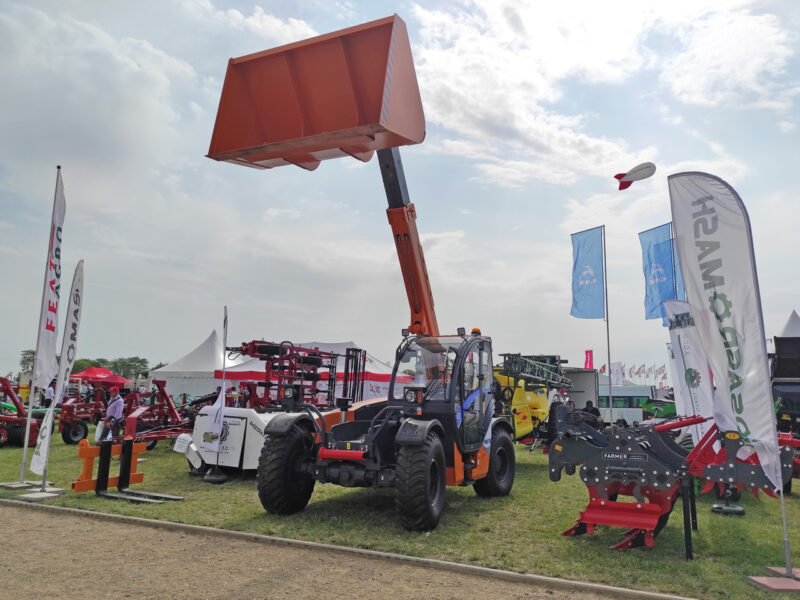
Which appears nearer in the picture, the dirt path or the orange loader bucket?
the dirt path

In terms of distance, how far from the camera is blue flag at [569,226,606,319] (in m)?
15.5


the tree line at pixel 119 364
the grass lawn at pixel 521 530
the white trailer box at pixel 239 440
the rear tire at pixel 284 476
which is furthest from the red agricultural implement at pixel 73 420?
the tree line at pixel 119 364

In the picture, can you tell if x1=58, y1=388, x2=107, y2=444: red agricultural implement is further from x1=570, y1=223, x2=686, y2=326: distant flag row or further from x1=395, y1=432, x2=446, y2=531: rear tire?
x1=570, y1=223, x2=686, y2=326: distant flag row

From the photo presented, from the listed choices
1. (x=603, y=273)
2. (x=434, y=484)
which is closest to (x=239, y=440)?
(x=434, y=484)

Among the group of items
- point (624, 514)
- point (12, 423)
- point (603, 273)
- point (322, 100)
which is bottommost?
point (624, 514)

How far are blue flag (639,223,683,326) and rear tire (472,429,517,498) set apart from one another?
32.7 feet

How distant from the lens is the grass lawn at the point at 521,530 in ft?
15.9

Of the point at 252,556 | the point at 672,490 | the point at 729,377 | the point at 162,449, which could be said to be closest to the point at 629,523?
the point at 672,490

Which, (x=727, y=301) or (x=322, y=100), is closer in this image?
(x=727, y=301)

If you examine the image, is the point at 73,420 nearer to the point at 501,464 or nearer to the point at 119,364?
the point at 501,464

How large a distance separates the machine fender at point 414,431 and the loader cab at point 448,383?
0.44 m

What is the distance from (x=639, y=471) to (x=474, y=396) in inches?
98.9

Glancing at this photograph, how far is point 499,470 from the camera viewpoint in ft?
27.8

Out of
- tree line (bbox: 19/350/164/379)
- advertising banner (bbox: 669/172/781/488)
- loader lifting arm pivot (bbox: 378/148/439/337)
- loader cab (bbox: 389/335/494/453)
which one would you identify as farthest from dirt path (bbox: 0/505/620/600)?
tree line (bbox: 19/350/164/379)
